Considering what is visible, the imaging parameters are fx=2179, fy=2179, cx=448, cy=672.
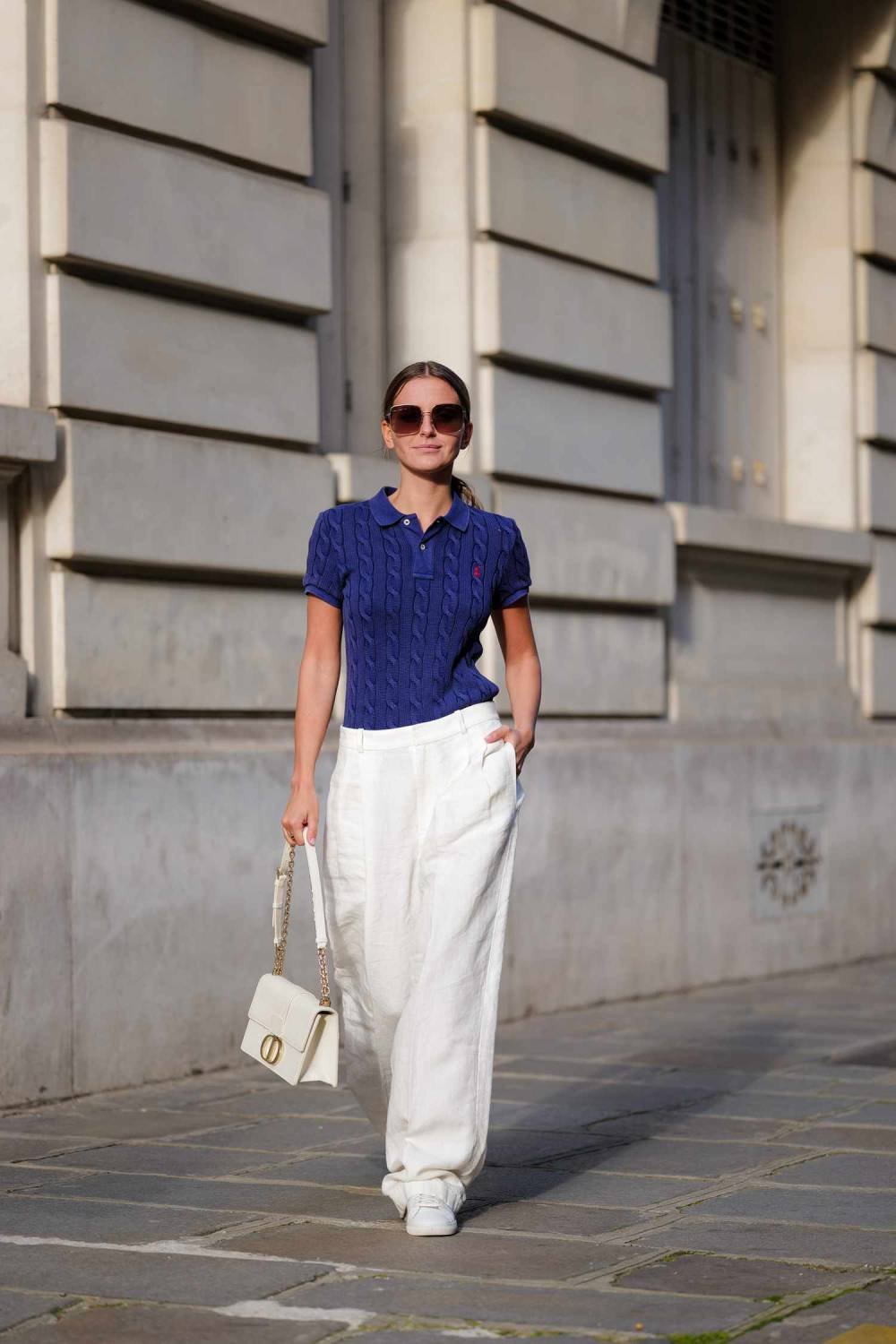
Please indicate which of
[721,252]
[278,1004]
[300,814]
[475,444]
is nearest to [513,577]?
[300,814]

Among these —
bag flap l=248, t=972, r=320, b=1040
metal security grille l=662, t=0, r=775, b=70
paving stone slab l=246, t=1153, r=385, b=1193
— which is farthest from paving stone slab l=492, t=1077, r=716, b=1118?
metal security grille l=662, t=0, r=775, b=70

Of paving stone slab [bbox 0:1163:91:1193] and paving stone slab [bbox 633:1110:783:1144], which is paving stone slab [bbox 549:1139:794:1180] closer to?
paving stone slab [bbox 633:1110:783:1144]

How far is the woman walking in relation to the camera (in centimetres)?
448

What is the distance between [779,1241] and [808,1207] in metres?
0.37

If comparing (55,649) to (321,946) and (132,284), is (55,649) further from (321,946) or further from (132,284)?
(321,946)

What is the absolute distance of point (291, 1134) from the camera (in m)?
5.73

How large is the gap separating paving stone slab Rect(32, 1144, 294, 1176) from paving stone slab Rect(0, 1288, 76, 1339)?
122 centimetres

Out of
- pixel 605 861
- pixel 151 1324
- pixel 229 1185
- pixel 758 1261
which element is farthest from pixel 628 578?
pixel 151 1324

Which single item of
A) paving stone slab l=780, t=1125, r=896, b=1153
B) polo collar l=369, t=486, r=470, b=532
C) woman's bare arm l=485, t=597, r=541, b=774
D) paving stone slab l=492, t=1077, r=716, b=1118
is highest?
polo collar l=369, t=486, r=470, b=532

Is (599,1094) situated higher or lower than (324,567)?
lower

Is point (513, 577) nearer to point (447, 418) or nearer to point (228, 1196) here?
point (447, 418)

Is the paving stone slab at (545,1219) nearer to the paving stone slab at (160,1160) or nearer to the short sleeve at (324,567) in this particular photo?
the paving stone slab at (160,1160)

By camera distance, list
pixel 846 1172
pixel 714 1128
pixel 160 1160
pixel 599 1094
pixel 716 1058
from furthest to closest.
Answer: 1. pixel 716 1058
2. pixel 599 1094
3. pixel 714 1128
4. pixel 160 1160
5. pixel 846 1172

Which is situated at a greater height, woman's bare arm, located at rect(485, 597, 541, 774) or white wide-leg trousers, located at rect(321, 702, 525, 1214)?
woman's bare arm, located at rect(485, 597, 541, 774)
